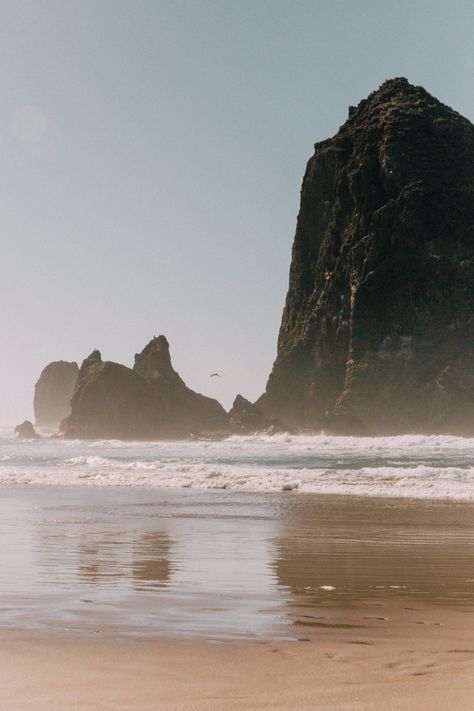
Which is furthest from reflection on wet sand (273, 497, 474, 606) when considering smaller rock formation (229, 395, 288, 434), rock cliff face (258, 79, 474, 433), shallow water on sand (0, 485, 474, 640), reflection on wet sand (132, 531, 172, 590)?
smaller rock formation (229, 395, 288, 434)

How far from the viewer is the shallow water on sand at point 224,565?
17.3 ft

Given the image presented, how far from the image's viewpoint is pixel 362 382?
2761 inches

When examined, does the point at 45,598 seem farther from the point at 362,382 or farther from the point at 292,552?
the point at 362,382

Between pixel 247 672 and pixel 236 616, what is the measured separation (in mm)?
1588

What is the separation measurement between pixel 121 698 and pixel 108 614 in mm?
2158

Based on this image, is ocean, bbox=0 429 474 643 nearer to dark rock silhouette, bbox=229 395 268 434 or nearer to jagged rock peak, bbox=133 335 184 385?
dark rock silhouette, bbox=229 395 268 434

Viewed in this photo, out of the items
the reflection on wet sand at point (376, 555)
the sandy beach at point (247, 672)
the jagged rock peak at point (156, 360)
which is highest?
the jagged rock peak at point (156, 360)

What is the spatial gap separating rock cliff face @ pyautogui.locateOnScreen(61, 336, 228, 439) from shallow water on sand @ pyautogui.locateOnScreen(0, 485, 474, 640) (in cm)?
7815

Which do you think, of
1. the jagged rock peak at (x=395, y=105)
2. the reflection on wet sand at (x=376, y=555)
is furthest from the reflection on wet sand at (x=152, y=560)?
the jagged rock peak at (x=395, y=105)

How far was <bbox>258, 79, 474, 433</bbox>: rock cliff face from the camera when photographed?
225 ft

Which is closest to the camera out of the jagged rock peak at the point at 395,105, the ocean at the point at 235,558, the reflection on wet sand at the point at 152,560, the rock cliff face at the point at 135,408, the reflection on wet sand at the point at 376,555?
the ocean at the point at 235,558

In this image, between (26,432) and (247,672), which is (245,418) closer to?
(26,432)

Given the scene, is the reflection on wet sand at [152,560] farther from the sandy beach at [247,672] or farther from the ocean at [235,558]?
the sandy beach at [247,672]

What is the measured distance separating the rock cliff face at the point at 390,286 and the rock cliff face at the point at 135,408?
1437 cm
